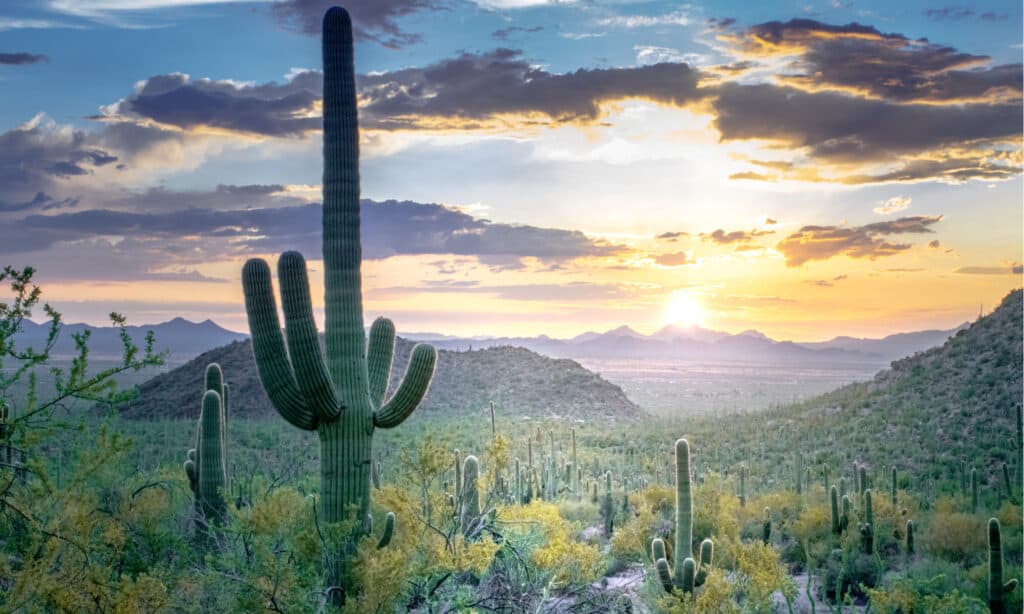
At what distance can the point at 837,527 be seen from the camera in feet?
50.9

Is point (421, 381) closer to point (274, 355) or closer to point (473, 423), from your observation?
point (274, 355)

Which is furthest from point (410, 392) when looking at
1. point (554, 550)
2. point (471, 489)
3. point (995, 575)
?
point (995, 575)

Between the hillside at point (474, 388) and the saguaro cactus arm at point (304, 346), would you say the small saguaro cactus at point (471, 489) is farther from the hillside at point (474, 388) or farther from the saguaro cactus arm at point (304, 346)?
the hillside at point (474, 388)

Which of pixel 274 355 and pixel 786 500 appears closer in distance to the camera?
pixel 274 355

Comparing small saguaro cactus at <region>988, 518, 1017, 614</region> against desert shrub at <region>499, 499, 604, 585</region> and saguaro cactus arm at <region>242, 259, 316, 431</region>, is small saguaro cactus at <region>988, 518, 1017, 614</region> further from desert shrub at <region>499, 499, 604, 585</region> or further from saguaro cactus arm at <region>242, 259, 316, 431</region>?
saguaro cactus arm at <region>242, 259, 316, 431</region>

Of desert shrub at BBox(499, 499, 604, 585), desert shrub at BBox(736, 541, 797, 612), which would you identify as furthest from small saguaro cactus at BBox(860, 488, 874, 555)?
Result: desert shrub at BBox(736, 541, 797, 612)

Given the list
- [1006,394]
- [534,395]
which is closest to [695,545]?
[1006,394]

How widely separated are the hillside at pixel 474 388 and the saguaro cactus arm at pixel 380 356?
36.4m

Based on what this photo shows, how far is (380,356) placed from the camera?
11039 mm

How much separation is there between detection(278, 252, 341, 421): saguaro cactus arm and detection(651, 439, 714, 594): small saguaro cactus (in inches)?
189

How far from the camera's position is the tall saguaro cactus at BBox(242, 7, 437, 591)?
904 cm

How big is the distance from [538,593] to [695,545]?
6.87 meters

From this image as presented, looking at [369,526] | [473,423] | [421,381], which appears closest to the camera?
[369,526]

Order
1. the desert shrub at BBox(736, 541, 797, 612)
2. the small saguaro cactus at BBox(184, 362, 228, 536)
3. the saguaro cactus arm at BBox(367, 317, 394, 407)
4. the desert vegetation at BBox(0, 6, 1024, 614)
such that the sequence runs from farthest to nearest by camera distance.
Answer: the small saguaro cactus at BBox(184, 362, 228, 536)
the saguaro cactus arm at BBox(367, 317, 394, 407)
the desert shrub at BBox(736, 541, 797, 612)
the desert vegetation at BBox(0, 6, 1024, 614)
